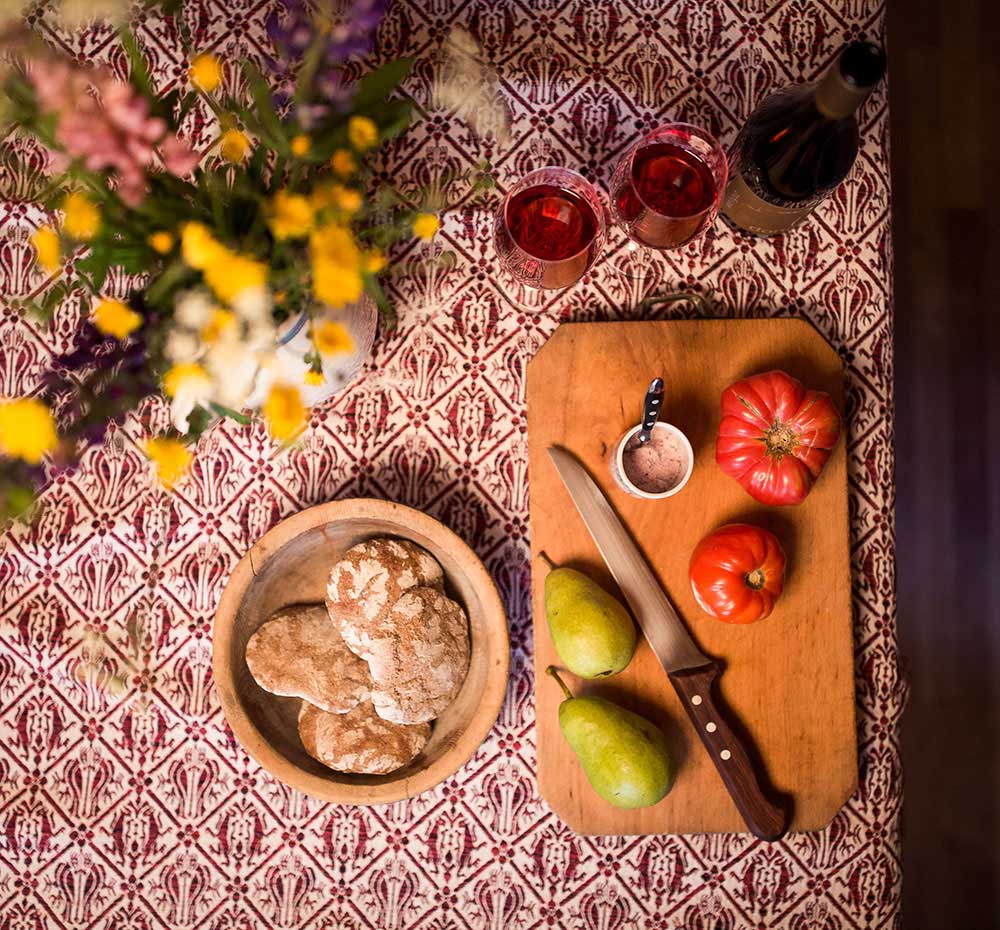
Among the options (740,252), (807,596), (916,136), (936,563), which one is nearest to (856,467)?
(807,596)

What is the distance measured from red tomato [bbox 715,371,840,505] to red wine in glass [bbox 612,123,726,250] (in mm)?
191

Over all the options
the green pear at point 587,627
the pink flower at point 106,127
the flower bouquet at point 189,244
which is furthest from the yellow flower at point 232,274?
the green pear at point 587,627

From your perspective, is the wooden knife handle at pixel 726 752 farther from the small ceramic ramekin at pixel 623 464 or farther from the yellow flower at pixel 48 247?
the yellow flower at pixel 48 247

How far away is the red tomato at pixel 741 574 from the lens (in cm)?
89

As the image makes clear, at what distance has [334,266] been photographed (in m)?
0.53

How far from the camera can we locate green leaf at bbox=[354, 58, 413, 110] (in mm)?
711

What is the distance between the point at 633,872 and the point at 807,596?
40 cm

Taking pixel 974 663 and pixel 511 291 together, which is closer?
pixel 511 291

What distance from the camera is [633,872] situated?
100cm

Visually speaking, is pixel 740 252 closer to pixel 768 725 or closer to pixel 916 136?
pixel 768 725

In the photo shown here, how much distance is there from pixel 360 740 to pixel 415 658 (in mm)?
114

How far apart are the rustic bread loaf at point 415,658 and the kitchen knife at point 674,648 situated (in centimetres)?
20

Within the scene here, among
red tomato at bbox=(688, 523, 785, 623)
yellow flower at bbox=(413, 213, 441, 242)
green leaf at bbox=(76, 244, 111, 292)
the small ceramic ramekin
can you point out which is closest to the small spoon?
the small ceramic ramekin

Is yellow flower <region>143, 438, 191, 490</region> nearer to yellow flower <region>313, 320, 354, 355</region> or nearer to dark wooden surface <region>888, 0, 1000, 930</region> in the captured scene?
yellow flower <region>313, 320, 354, 355</region>
